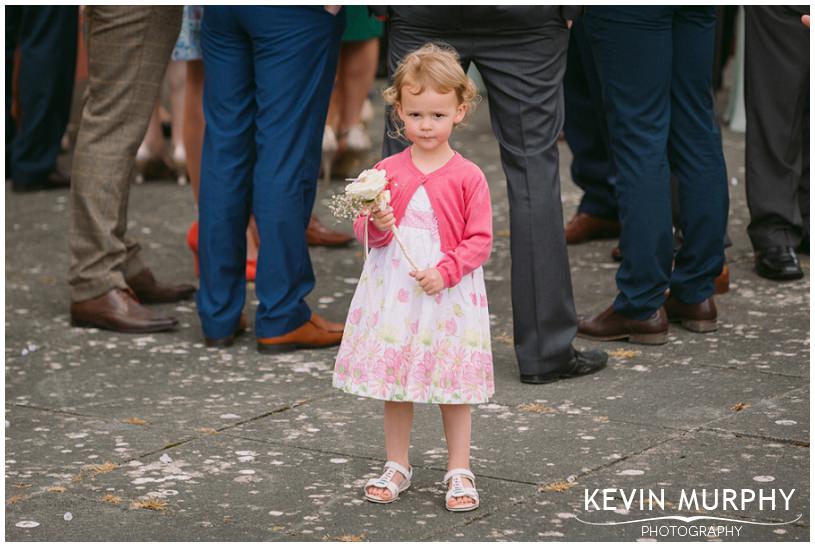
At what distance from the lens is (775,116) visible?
650 cm

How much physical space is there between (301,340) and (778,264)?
214cm

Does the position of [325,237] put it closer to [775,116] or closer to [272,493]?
[775,116]

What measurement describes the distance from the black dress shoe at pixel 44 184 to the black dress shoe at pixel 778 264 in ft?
13.7

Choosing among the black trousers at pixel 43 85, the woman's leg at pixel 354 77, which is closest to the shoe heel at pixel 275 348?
the woman's leg at pixel 354 77

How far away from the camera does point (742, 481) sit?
4023 millimetres

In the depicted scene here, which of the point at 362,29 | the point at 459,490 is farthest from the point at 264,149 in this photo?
the point at 362,29

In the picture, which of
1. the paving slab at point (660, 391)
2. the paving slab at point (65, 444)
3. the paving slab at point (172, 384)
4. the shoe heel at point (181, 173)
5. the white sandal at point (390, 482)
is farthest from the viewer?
the shoe heel at point (181, 173)

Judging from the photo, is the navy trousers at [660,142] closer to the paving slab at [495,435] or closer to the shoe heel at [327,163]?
the paving slab at [495,435]

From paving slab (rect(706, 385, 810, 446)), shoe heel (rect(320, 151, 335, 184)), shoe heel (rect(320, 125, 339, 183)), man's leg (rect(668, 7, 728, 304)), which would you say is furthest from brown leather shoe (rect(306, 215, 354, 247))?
paving slab (rect(706, 385, 810, 446))

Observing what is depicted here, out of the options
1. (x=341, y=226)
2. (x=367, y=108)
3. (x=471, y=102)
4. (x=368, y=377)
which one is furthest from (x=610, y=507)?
(x=367, y=108)

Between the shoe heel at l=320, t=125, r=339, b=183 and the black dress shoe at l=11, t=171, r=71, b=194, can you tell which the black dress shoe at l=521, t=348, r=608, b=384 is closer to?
the shoe heel at l=320, t=125, r=339, b=183

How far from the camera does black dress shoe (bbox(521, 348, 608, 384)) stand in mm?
5059

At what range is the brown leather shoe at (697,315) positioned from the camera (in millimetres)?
5648

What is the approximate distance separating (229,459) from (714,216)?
7.19 ft
